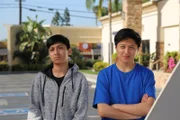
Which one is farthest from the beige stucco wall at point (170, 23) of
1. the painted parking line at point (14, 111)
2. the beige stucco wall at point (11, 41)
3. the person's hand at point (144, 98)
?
the person's hand at point (144, 98)

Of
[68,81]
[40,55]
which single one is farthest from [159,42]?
[68,81]

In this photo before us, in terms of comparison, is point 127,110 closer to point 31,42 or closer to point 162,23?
point 162,23

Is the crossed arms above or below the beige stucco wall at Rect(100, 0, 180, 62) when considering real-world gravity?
below

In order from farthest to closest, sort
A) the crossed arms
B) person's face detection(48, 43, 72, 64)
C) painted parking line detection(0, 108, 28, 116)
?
painted parking line detection(0, 108, 28, 116), person's face detection(48, 43, 72, 64), the crossed arms

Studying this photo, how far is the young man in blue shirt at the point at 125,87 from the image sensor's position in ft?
7.95

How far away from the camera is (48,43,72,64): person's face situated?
8.89 ft

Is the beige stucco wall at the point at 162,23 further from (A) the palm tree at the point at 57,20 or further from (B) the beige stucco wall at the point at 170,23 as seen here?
(A) the palm tree at the point at 57,20

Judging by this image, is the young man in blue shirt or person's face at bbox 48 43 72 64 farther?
person's face at bbox 48 43 72 64

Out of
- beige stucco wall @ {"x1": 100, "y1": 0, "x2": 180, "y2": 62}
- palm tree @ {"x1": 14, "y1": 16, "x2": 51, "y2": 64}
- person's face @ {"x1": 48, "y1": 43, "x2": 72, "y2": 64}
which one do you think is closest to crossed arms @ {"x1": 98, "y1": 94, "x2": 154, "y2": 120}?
person's face @ {"x1": 48, "y1": 43, "x2": 72, "y2": 64}

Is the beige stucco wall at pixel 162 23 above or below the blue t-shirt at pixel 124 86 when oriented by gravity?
above

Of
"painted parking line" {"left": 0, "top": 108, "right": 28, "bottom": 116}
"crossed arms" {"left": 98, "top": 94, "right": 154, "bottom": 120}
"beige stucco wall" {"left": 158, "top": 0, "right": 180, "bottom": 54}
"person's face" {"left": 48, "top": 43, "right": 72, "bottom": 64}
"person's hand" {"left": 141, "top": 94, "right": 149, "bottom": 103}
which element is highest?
"beige stucco wall" {"left": 158, "top": 0, "right": 180, "bottom": 54}

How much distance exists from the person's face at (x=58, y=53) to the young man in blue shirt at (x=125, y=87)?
36 centimetres

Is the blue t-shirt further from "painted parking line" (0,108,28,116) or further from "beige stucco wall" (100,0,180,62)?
"beige stucco wall" (100,0,180,62)

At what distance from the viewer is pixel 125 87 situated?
2.45 metres
